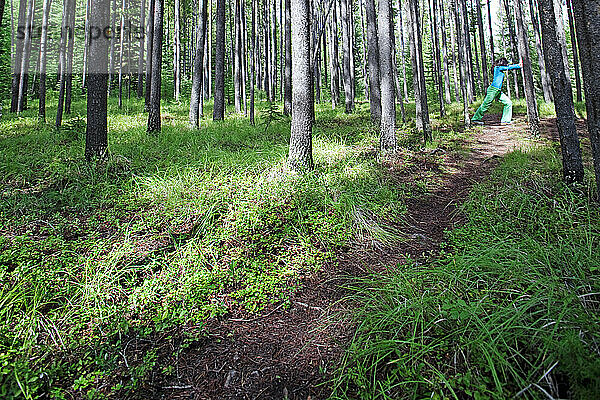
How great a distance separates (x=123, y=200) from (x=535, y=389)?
4806 mm

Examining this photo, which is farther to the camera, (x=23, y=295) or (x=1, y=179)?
(x=1, y=179)

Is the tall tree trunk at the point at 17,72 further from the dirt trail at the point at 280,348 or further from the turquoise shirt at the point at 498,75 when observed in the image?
the turquoise shirt at the point at 498,75

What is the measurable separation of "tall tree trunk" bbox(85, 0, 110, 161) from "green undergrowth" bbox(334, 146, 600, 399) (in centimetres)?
525

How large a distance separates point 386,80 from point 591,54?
5392 mm

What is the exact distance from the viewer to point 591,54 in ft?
8.55

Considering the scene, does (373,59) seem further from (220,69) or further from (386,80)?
(220,69)

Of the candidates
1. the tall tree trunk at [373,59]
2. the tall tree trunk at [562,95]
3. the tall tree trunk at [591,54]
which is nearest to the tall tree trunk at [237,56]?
the tall tree trunk at [373,59]

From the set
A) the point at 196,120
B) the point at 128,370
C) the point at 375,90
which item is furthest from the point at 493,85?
the point at 128,370

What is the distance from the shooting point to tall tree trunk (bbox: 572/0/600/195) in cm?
255

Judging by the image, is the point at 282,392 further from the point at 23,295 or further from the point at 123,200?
the point at 123,200

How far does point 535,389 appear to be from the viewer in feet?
5.83

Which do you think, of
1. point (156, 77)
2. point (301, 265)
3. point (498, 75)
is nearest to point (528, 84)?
point (498, 75)

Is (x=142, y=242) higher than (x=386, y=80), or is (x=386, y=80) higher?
(x=386, y=80)

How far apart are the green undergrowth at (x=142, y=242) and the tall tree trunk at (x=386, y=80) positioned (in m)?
1.18
